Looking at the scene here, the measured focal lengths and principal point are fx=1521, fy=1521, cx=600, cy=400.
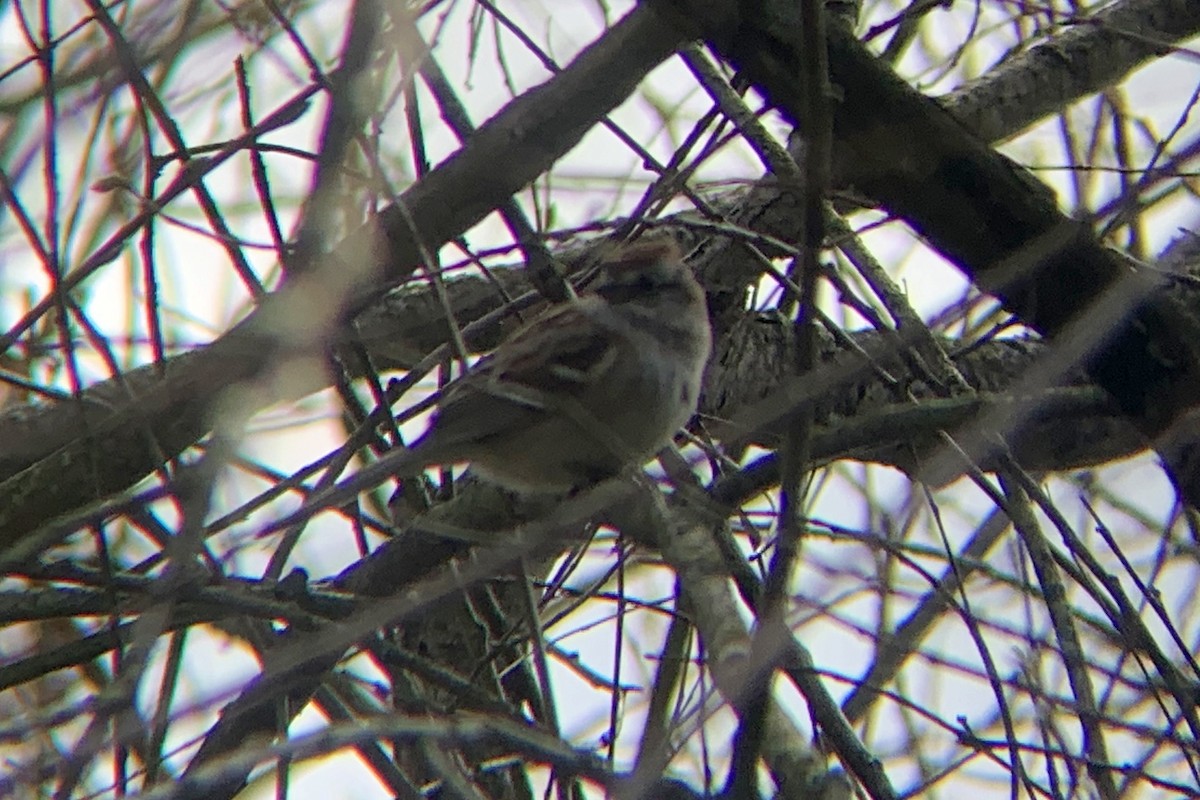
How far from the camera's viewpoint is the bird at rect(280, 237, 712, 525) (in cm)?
393

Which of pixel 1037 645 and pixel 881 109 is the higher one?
pixel 881 109

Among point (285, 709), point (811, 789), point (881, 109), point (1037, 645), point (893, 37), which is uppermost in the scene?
point (893, 37)

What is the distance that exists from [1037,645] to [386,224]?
1700mm

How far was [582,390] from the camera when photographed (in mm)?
4207

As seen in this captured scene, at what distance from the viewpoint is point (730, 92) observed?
3.61 m

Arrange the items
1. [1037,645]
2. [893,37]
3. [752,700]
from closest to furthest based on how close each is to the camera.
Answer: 1. [752,700]
2. [1037,645]
3. [893,37]

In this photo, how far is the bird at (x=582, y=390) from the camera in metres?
3.93

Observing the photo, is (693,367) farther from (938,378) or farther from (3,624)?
(3,624)

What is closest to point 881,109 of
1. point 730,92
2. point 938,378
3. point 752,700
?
point 730,92

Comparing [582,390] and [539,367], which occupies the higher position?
[539,367]

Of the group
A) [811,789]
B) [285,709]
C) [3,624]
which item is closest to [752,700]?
[811,789]

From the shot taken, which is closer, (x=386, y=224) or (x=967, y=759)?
(x=967, y=759)

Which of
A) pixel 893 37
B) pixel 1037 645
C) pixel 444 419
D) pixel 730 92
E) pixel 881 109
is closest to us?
pixel 1037 645

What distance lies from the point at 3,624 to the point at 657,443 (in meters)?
1.67
